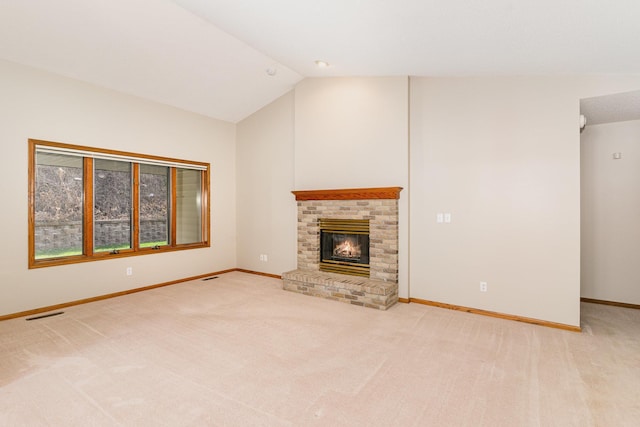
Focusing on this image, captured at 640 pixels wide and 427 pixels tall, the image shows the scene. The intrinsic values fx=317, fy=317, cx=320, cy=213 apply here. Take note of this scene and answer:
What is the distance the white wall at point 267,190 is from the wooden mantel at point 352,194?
48 cm

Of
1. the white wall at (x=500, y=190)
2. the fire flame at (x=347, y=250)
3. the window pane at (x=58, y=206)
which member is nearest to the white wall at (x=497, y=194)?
the white wall at (x=500, y=190)

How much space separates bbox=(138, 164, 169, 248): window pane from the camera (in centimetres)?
498

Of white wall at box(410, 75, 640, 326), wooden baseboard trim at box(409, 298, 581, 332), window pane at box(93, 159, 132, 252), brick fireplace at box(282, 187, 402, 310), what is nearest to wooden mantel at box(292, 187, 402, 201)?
brick fireplace at box(282, 187, 402, 310)

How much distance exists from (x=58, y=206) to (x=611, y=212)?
7174 mm

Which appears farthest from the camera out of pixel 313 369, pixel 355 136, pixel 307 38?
pixel 355 136

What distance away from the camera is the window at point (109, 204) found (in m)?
3.95

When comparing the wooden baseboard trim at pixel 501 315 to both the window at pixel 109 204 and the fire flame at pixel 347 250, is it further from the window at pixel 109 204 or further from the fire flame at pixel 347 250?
the window at pixel 109 204

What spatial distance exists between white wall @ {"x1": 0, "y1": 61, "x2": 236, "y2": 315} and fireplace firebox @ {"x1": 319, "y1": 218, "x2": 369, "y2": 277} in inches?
87.5

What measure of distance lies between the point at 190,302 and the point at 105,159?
7.70 ft

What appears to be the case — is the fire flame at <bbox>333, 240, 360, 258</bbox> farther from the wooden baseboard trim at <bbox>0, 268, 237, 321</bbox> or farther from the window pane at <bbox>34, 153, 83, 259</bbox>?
the window pane at <bbox>34, 153, 83, 259</bbox>

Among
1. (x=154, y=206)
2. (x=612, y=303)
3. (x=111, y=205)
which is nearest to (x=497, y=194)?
(x=612, y=303)

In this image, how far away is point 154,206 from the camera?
516 cm

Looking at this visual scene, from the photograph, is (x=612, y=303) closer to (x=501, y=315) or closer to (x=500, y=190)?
(x=501, y=315)

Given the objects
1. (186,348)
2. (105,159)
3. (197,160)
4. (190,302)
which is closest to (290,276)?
(190,302)
